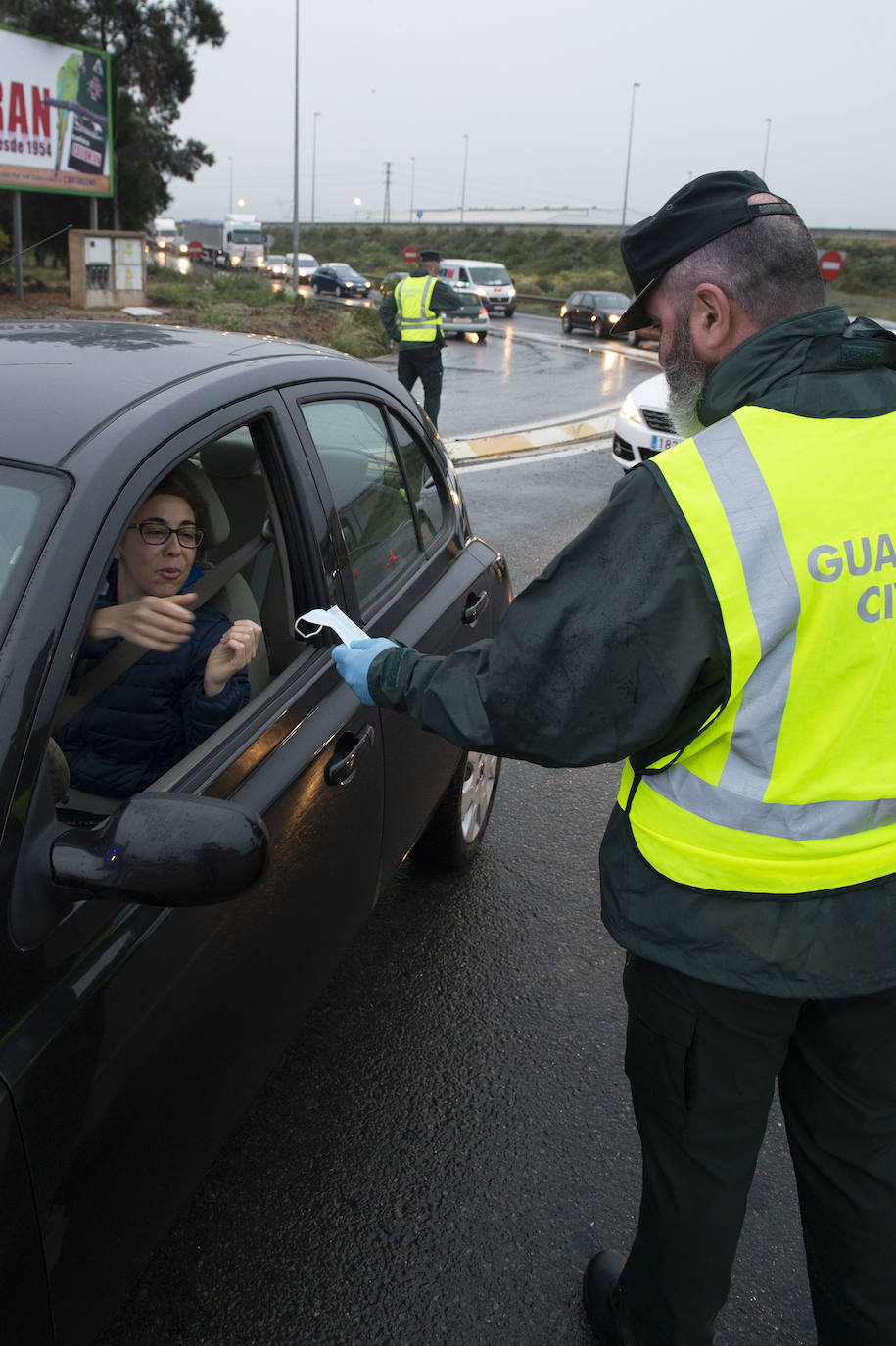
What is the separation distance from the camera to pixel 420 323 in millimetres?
11594

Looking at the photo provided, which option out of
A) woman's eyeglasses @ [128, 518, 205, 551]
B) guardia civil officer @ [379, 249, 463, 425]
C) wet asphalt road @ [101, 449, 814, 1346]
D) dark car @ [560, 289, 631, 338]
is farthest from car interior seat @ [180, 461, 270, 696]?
dark car @ [560, 289, 631, 338]

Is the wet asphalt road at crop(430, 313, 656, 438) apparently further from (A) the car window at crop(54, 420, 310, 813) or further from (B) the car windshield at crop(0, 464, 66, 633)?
(B) the car windshield at crop(0, 464, 66, 633)

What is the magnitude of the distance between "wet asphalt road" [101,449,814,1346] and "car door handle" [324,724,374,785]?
91cm

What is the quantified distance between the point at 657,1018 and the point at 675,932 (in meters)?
0.19

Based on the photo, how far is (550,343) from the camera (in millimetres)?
27609

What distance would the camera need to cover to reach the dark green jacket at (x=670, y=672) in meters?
1.45

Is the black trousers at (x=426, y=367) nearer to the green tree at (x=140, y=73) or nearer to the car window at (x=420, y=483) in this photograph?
the car window at (x=420, y=483)

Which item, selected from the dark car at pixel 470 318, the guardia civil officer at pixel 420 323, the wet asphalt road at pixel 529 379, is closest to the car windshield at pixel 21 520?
the guardia civil officer at pixel 420 323

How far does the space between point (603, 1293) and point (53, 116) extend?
24215 mm

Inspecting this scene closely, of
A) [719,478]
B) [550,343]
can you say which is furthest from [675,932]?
[550,343]

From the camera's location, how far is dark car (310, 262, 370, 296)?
42.1 m

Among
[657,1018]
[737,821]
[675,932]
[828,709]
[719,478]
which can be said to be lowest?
[657,1018]

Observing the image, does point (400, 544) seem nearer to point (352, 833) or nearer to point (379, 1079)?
point (352, 833)

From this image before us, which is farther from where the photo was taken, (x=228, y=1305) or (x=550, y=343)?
(x=550, y=343)
